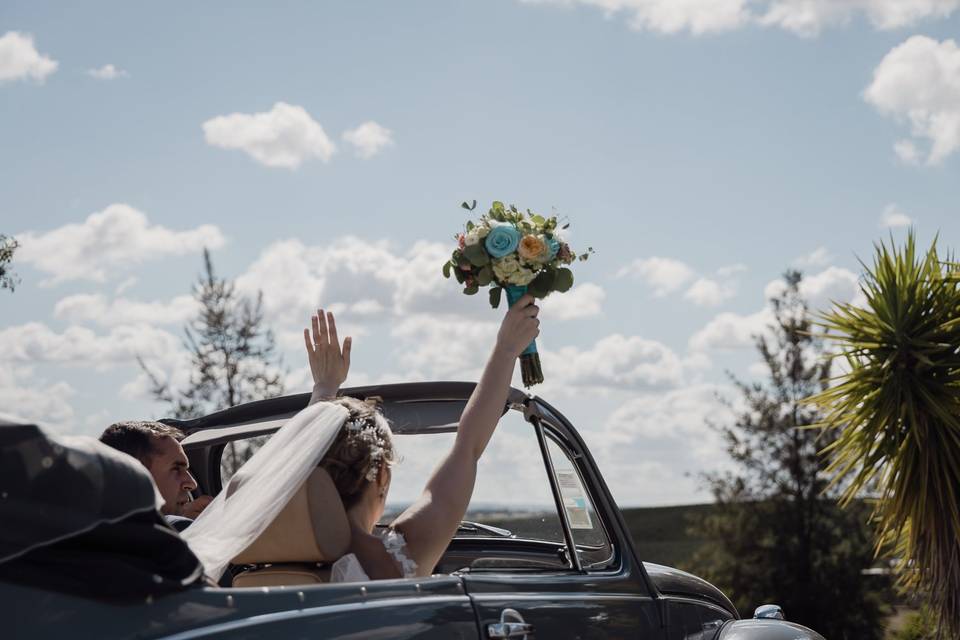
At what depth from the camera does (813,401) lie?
40.3 ft

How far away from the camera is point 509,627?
10.2ft

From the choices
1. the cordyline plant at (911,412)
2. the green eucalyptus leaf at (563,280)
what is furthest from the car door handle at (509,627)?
the cordyline plant at (911,412)

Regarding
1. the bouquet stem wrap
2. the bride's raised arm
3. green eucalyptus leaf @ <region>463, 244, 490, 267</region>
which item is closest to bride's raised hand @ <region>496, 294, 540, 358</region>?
the bride's raised arm

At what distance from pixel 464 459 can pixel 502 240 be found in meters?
0.88

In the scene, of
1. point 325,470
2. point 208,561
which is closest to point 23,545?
point 208,561

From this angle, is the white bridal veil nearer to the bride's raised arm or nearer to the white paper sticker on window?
the bride's raised arm

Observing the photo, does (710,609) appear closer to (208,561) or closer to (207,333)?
(208,561)

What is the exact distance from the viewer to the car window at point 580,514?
3.85 metres

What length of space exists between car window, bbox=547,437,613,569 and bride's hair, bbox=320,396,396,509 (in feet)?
2.64

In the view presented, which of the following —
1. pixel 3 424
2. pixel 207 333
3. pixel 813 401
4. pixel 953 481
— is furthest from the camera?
pixel 207 333

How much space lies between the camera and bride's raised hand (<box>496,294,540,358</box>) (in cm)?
350

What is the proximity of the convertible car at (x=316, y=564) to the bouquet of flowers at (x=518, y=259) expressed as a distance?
37cm

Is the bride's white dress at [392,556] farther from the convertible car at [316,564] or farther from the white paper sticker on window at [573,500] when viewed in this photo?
the white paper sticker on window at [573,500]

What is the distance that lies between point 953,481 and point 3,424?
11.1 m
